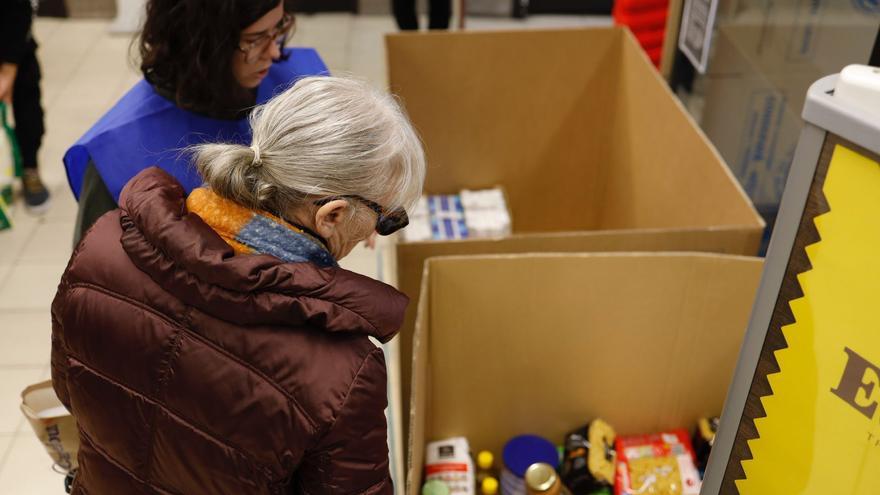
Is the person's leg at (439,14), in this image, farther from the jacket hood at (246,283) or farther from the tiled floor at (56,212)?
the jacket hood at (246,283)

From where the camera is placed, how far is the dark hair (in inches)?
61.0

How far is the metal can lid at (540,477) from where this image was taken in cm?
172

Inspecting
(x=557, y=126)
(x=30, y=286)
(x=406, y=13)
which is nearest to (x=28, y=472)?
(x=30, y=286)

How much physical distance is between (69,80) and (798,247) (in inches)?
192

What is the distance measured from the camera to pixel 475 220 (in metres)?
3.02

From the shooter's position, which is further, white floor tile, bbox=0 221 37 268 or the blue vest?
white floor tile, bbox=0 221 37 268

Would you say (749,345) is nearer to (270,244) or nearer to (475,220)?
(270,244)

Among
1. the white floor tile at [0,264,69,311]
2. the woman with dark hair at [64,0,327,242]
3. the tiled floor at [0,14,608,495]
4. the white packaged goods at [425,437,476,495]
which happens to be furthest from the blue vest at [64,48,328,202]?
the white floor tile at [0,264,69,311]

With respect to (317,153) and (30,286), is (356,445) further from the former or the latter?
(30,286)

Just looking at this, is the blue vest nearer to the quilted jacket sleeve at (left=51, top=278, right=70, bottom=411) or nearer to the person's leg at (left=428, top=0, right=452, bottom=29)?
the quilted jacket sleeve at (left=51, top=278, right=70, bottom=411)

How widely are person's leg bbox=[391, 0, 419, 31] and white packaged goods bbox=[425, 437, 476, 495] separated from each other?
107 inches

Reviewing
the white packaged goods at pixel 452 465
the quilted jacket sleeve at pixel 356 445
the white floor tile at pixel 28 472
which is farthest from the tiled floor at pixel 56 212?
the quilted jacket sleeve at pixel 356 445

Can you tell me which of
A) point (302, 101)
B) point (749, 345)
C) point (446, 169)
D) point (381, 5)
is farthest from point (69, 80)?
point (749, 345)

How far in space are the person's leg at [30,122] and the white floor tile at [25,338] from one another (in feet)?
2.62
